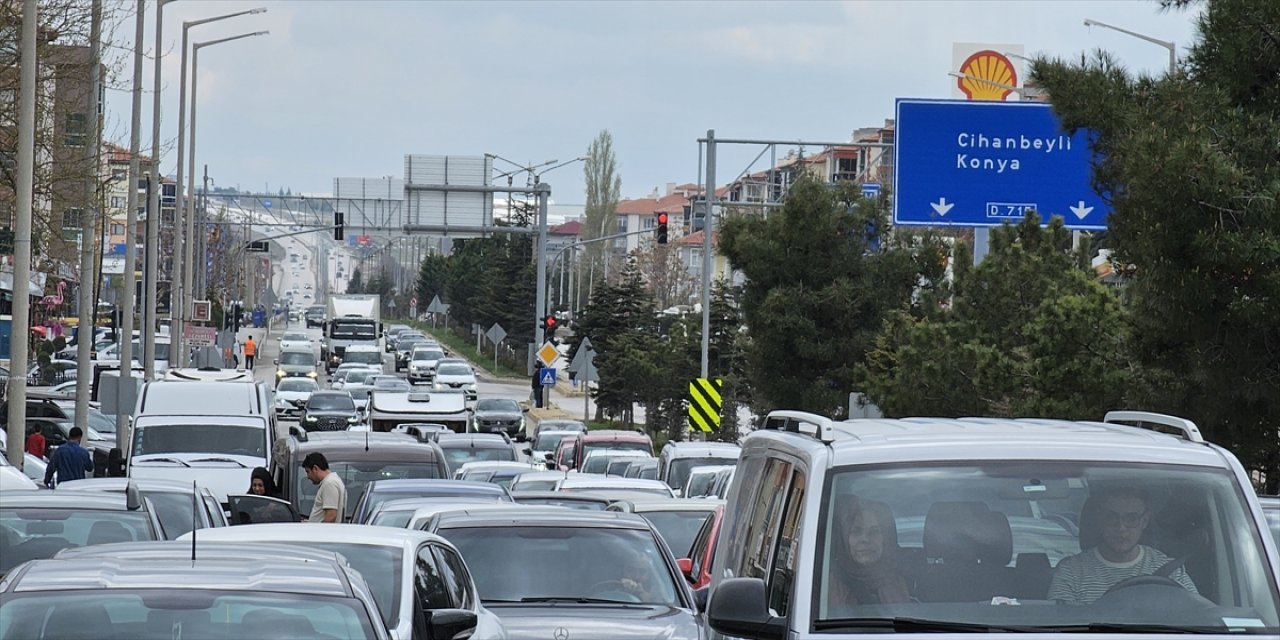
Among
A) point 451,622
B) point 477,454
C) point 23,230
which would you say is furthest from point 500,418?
point 451,622

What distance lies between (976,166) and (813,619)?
23.7m

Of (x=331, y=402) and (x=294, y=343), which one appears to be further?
(x=294, y=343)

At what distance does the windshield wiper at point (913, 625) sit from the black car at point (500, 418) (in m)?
48.9

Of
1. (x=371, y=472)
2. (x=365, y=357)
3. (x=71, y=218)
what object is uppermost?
(x=71, y=218)

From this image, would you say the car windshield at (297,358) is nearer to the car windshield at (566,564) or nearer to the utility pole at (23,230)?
the utility pole at (23,230)

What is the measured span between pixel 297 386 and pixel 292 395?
2.05 metres

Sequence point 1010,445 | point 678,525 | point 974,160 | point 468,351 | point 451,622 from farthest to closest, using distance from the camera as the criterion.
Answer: point 468,351 → point 974,160 → point 678,525 → point 451,622 → point 1010,445

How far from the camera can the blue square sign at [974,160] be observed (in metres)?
A: 29.1

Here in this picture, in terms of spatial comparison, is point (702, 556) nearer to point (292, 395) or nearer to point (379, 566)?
point (379, 566)

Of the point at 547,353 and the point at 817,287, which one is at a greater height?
the point at 817,287

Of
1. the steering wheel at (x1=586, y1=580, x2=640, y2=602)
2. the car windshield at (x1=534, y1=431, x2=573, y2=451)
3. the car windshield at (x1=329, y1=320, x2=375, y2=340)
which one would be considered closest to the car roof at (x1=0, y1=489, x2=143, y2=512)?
the steering wheel at (x1=586, y1=580, x2=640, y2=602)

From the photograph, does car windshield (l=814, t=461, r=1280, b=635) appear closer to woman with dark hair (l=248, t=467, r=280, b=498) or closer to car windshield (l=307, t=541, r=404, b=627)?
car windshield (l=307, t=541, r=404, b=627)

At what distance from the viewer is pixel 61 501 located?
11.6 meters

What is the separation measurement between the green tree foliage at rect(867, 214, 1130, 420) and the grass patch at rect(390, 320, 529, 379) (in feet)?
228
